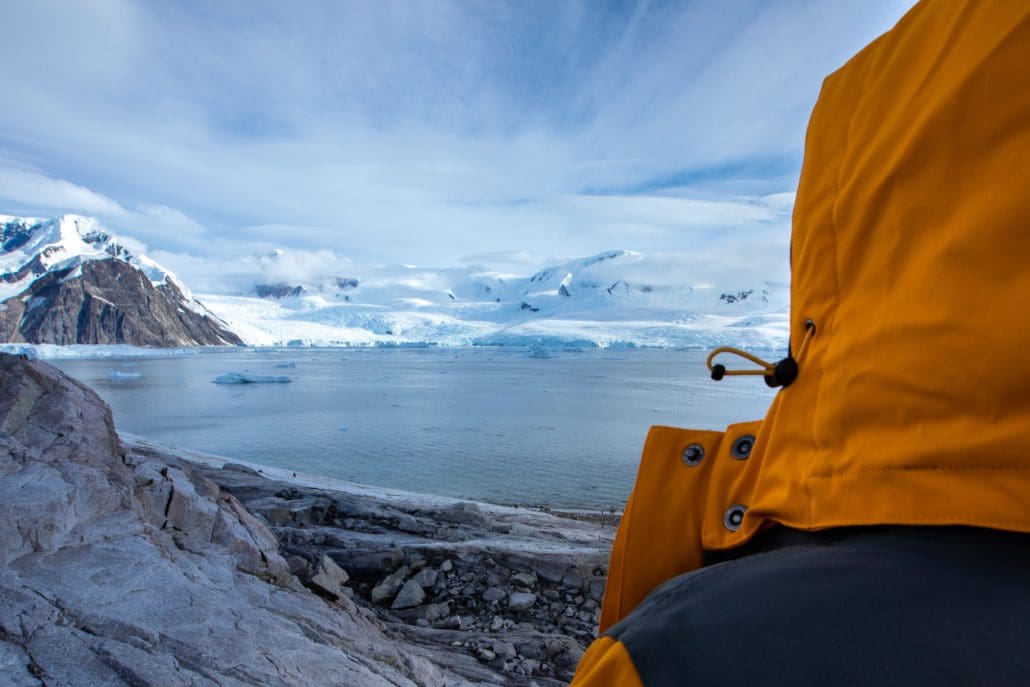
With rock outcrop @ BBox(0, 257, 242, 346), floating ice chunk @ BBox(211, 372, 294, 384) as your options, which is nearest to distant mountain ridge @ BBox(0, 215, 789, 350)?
rock outcrop @ BBox(0, 257, 242, 346)

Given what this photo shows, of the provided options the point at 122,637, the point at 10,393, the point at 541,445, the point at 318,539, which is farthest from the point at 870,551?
the point at 541,445

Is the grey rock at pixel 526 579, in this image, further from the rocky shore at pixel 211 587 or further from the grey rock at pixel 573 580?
the grey rock at pixel 573 580

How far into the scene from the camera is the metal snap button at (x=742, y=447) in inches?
40.5

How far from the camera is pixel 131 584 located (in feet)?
7.69

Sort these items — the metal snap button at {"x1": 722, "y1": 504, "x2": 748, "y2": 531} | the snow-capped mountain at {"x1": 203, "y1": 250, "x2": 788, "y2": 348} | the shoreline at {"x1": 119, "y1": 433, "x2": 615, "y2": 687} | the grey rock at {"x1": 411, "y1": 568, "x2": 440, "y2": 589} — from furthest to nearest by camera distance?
the snow-capped mountain at {"x1": 203, "y1": 250, "x2": 788, "y2": 348}
the grey rock at {"x1": 411, "y1": 568, "x2": 440, "y2": 589}
the shoreline at {"x1": 119, "y1": 433, "x2": 615, "y2": 687}
the metal snap button at {"x1": 722, "y1": 504, "x2": 748, "y2": 531}

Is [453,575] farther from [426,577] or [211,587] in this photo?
[211,587]

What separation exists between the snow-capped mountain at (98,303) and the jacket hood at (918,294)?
14364 cm

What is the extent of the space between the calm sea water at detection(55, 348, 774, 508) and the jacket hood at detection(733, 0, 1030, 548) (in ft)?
35.1

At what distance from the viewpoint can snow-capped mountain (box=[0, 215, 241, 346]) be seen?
117 meters

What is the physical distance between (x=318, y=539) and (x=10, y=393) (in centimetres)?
279

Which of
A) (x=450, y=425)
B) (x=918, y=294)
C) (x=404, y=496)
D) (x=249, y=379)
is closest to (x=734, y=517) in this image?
(x=918, y=294)

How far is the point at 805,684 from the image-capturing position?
61 centimetres

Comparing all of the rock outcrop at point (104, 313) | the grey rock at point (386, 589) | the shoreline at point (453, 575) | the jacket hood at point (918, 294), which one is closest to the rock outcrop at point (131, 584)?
the shoreline at point (453, 575)

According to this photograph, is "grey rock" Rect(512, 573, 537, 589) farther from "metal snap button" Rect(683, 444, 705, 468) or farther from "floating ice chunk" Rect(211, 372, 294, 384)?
"floating ice chunk" Rect(211, 372, 294, 384)
